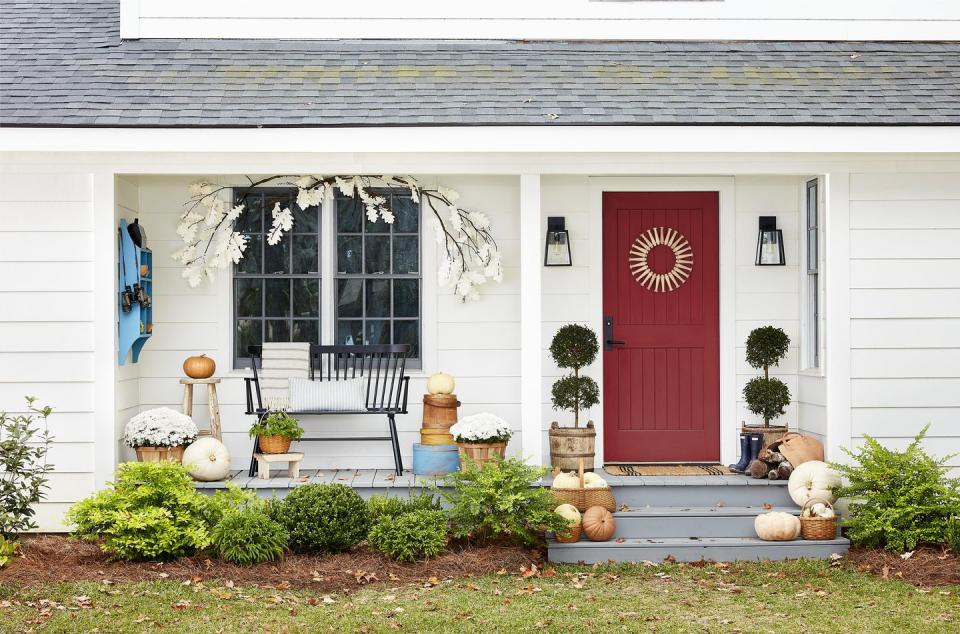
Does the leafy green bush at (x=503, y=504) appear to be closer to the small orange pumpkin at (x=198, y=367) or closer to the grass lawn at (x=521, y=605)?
the grass lawn at (x=521, y=605)

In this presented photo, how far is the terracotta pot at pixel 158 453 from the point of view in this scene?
21.1 feet

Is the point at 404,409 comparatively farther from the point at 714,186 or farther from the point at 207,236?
the point at 714,186

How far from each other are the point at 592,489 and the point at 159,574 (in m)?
2.48

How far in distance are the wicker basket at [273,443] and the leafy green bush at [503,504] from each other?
1220 millimetres

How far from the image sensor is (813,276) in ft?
23.4

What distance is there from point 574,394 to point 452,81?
7.17ft

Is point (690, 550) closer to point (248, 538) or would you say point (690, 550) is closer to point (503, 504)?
point (503, 504)

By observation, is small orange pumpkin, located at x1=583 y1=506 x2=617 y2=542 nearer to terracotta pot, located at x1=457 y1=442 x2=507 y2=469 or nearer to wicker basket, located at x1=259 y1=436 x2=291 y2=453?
terracotta pot, located at x1=457 y1=442 x2=507 y2=469

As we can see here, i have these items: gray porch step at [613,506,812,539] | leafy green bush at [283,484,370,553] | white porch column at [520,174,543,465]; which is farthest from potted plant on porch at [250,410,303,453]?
gray porch step at [613,506,812,539]

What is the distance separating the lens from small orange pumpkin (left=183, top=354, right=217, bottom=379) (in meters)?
6.90

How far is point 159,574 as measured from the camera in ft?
17.8

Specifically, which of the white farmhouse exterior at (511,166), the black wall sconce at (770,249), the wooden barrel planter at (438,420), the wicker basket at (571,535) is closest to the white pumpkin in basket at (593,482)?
the wicker basket at (571,535)

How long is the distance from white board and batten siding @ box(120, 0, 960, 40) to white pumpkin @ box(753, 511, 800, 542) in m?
3.37

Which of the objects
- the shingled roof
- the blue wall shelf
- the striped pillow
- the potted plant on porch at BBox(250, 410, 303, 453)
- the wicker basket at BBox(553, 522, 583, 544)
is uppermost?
the shingled roof
